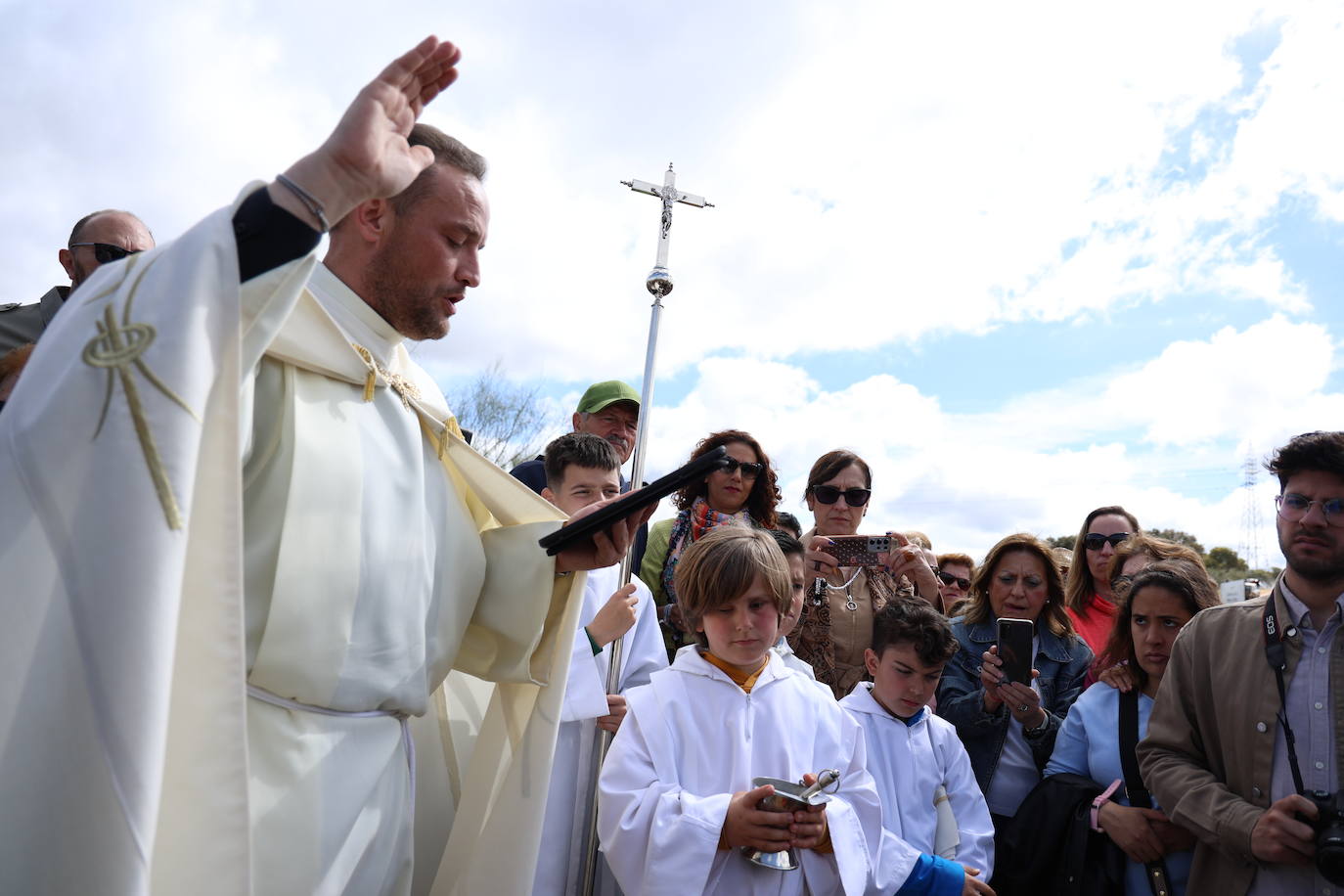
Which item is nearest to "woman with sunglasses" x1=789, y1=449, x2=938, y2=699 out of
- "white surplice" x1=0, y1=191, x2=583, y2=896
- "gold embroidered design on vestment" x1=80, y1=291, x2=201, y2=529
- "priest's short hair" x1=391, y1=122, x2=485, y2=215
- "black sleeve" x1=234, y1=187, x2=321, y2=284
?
"white surplice" x1=0, y1=191, x2=583, y2=896

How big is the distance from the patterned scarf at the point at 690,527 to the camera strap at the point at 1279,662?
2.15 m

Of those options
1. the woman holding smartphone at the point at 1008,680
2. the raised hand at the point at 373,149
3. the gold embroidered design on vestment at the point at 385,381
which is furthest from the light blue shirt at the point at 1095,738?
the raised hand at the point at 373,149

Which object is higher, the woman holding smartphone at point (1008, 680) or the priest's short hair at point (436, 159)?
the priest's short hair at point (436, 159)

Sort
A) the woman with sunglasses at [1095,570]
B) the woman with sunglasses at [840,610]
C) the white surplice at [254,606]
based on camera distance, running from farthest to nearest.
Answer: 1. the woman with sunglasses at [1095,570]
2. the woman with sunglasses at [840,610]
3. the white surplice at [254,606]

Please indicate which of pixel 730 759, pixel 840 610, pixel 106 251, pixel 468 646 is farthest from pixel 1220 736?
pixel 106 251

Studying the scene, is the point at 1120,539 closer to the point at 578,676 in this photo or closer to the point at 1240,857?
the point at 1240,857

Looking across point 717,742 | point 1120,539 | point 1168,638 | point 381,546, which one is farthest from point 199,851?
point 1120,539

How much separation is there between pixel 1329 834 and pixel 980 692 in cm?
154

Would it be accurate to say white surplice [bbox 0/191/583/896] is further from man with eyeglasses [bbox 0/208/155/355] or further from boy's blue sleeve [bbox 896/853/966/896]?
man with eyeglasses [bbox 0/208/155/355]

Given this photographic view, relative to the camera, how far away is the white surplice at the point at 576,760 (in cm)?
357

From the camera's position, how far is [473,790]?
2633 mm

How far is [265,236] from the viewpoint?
170cm

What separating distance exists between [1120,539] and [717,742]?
3.18 metres

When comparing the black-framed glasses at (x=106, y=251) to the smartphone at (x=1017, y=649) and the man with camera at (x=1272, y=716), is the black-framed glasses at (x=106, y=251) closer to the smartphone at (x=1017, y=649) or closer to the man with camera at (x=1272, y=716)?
the smartphone at (x=1017, y=649)
